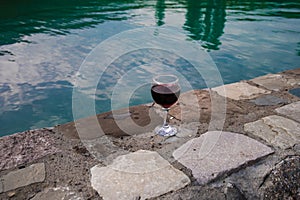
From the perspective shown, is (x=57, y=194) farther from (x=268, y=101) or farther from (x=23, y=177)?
(x=268, y=101)

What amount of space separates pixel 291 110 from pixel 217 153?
0.85 meters

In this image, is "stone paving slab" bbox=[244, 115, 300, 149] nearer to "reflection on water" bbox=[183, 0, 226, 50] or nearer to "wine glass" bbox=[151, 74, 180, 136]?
"wine glass" bbox=[151, 74, 180, 136]

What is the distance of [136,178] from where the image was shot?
1.26 m

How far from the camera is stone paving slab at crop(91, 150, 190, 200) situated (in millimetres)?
1180

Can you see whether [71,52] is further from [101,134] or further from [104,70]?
[101,134]

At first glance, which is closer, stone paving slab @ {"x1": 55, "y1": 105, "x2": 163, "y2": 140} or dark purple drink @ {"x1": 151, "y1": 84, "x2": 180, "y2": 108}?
dark purple drink @ {"x1": 151, "y1": 84, "x2": 180, "y2": 108}

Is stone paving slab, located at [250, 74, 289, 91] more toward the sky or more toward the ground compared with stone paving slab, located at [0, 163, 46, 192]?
more toward the ground

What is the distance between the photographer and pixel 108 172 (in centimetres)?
130

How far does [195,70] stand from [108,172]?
3.63 m

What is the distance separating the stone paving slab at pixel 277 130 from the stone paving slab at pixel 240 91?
1.42 ft

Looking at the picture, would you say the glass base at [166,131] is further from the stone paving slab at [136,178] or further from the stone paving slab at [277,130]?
the stone paving slab at [277,130]

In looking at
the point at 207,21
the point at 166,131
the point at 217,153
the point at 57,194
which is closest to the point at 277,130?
the point at 217,153

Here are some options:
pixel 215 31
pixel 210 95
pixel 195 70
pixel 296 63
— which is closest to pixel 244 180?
pixel 210 95

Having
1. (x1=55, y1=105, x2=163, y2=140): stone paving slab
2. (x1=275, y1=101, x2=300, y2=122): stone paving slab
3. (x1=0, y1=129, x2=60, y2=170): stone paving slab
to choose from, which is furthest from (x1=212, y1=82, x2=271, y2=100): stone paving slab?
(x1=0, y1=129, x2=60, y2=170): stone paving slab
